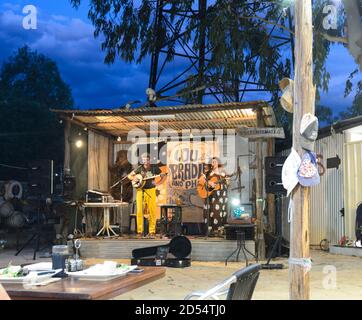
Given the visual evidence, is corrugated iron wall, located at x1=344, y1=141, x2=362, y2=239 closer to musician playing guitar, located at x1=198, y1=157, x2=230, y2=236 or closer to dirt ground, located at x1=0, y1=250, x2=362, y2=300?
dirt ground, located at x1=0, y1=250, x2=362, y2=300

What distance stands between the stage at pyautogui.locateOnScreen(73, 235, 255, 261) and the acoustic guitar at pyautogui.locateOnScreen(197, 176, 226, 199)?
5.78 ft

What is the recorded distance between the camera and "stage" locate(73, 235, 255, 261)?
392 inches

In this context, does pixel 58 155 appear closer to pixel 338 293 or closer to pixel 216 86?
pixel 216 86

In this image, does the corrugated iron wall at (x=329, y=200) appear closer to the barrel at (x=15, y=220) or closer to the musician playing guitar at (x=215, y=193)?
the musician playing guitar at (x=215, y=193)

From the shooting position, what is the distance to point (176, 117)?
11414 mm

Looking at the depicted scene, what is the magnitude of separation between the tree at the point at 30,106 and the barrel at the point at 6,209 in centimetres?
292

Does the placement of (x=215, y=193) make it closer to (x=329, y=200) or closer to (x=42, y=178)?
(x=329, y=200)

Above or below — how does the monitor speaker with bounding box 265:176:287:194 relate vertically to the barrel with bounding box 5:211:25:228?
above

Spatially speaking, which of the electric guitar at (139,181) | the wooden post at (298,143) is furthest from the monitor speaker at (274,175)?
the electric guitar at (139,181)

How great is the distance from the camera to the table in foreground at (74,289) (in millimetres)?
2716

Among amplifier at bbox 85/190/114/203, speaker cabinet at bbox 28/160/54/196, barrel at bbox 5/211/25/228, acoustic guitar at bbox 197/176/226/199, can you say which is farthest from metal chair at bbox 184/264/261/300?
barrel at bbox 5/211/25/228

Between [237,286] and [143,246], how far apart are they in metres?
8.00

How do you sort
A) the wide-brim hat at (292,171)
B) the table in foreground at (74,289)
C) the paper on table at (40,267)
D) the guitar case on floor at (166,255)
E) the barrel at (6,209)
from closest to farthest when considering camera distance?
the table in foreground at (74,289) < the paper on table at (40,267) < the wide-brim hat at (292,171) < the guitar case on floor at (166,255) < the barrel at (6,209)

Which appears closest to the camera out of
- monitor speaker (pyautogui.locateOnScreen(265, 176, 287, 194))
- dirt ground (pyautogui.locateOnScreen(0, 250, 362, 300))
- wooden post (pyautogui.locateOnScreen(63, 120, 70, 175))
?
dirt ground (pyautogui.locateOnScreen(0, 250, 362, 300))
